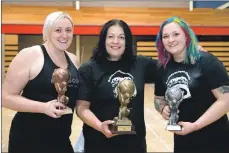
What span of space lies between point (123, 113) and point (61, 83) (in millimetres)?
415

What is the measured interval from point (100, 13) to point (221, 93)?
8.23 meters

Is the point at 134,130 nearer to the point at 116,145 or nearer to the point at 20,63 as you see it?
the point at 116,145

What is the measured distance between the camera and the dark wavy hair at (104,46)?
6.31ft

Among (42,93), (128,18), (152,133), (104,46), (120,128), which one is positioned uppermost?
(128,18)

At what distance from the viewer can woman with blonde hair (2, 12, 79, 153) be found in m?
1.79


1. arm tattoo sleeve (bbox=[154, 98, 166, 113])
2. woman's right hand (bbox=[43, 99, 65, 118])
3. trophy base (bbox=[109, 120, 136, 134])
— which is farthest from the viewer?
arm tattoo sleeve (bbox=[154, 98, 166, 113])

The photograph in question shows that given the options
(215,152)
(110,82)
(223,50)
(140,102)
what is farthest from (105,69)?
(223,50)

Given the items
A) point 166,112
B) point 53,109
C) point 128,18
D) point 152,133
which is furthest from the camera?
point 128,18

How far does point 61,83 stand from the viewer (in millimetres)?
1787

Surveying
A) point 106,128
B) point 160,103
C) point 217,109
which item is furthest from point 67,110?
point 217,109

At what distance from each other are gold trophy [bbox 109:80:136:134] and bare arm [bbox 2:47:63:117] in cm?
38

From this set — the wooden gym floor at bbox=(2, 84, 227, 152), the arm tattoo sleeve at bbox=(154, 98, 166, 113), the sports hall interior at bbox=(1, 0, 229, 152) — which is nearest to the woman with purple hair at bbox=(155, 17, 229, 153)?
the arm tattoo sleeve at bbox=(154, 98, 166, 113)

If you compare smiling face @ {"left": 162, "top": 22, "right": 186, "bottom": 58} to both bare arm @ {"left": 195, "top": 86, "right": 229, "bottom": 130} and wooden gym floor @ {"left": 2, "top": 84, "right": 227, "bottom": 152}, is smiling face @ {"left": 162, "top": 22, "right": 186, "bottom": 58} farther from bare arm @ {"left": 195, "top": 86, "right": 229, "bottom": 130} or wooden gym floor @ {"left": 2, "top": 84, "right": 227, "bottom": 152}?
wooden gym floor @ {"left": 2, "top": 84, "right": 227, "bottom": 152}

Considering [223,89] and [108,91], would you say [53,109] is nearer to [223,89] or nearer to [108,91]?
[108,91]
